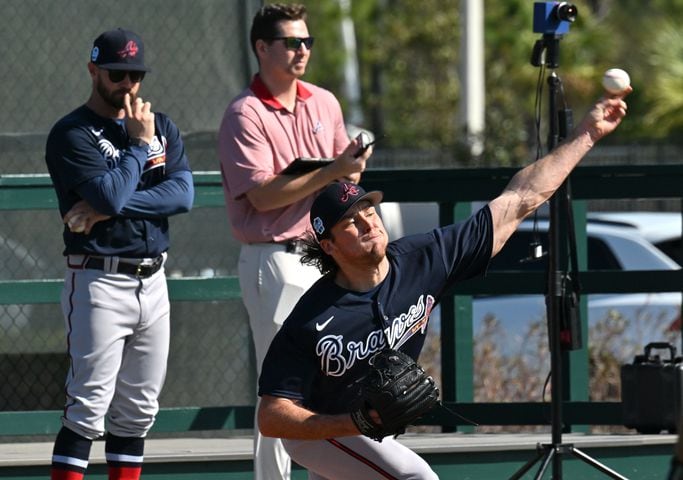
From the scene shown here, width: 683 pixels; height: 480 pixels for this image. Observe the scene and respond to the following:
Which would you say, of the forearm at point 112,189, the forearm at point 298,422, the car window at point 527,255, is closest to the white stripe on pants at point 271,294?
the forearm at point 112,189

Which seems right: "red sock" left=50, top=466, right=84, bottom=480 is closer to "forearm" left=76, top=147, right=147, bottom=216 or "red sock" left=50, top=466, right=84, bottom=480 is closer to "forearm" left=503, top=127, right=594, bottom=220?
"forearm" left=76, top=147, right=147, bottom=216

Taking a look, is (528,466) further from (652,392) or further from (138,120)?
(138,120)

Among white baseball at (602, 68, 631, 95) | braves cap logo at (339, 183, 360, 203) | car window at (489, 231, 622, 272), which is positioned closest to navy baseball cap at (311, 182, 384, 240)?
braves cap logo at (339, 183, 360, 203)

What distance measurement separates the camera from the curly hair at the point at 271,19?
6.47 meters

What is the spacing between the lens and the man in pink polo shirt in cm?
640

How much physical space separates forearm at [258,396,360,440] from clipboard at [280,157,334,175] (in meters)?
1.54

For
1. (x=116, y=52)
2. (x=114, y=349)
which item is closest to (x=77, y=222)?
(x=114, y=349)

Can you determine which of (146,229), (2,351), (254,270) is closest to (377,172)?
(254,270)

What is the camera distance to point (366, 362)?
16.7 feet

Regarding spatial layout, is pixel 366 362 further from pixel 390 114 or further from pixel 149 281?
pixel 390 114

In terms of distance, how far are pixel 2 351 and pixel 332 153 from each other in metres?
2.18

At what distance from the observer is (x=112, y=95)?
20.0 ft

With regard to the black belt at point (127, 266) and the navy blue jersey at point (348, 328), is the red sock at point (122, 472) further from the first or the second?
the navy blue jersey at point (348, 328)

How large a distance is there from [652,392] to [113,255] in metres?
2.56
